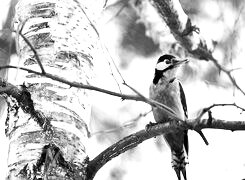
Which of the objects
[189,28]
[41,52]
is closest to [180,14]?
[189,28]

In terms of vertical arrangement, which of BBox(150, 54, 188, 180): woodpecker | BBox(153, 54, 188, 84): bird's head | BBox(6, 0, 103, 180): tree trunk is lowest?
BBox(6, 0, 103, 180): tree trunk

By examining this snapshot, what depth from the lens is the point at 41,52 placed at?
2119 mm

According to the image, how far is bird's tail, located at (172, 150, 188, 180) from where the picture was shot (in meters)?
3.37

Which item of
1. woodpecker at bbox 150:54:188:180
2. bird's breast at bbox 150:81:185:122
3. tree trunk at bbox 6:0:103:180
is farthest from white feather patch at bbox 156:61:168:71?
tree trunk at bbox 6:0:103:180

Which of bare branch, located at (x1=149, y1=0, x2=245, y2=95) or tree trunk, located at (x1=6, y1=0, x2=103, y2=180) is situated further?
bare branch, located at (x1=149, y1=0, x2=245, y2=95)

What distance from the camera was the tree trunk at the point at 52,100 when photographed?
1.85 m

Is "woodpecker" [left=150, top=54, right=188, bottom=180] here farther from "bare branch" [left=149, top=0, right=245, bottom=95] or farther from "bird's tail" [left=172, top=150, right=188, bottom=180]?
"bare branch" [left=149, top=0, right=245, bottom=95]

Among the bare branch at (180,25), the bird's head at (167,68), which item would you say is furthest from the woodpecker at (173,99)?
the bare branch at (180,25)

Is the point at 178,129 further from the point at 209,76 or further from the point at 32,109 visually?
the point at 209,76

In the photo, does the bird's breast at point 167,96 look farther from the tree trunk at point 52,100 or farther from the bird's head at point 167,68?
the tree trunk at point 52,100

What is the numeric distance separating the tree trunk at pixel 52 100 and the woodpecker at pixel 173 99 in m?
1.17

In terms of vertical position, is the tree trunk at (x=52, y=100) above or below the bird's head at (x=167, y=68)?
below

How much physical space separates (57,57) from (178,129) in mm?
606

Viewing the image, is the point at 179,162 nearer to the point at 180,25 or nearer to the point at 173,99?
the point at 173,99
